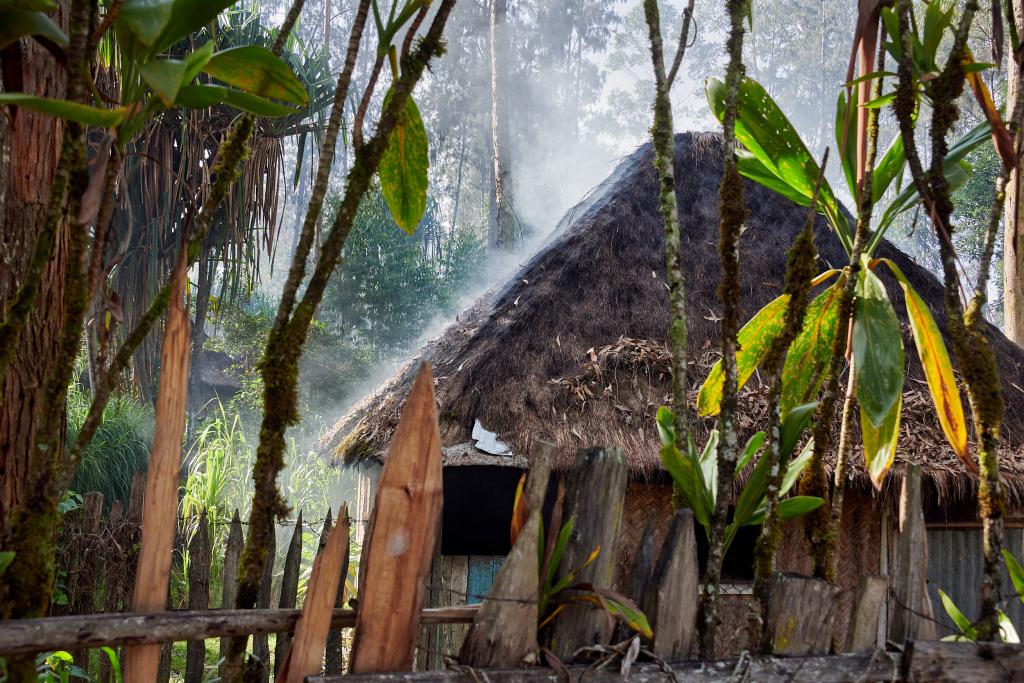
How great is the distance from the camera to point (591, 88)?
98.5 feet

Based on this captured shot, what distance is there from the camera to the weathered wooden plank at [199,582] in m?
3.04

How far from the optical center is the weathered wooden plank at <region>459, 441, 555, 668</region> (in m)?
1.30

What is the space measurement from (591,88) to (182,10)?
99.2ft

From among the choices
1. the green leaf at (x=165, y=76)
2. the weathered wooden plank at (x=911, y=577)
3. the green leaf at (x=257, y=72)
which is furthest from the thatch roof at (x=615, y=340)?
the green leaf at (x=165, y=76)

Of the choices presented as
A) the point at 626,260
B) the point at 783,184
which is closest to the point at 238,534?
the point at 783,184

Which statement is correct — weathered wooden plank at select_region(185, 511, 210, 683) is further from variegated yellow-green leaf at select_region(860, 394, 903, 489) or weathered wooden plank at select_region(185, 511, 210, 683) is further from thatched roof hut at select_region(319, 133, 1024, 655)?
variegated yellow-green leaf at select_region(860, 394, 903, 489)

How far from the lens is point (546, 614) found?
1403 mm

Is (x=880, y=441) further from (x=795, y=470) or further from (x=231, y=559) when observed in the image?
(x=231, y=559)

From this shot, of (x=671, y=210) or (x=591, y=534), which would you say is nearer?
(x=591, y=534)

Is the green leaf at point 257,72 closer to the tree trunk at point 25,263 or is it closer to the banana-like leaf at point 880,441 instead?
the tree trunk at point 25,263

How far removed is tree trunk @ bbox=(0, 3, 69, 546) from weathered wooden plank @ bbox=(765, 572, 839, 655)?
4.41 feet

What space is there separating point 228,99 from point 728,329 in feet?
2.71

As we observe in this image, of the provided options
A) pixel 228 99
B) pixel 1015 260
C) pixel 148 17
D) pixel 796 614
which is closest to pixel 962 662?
pixel 796 614

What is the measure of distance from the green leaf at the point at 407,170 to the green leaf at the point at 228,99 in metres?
0.45
